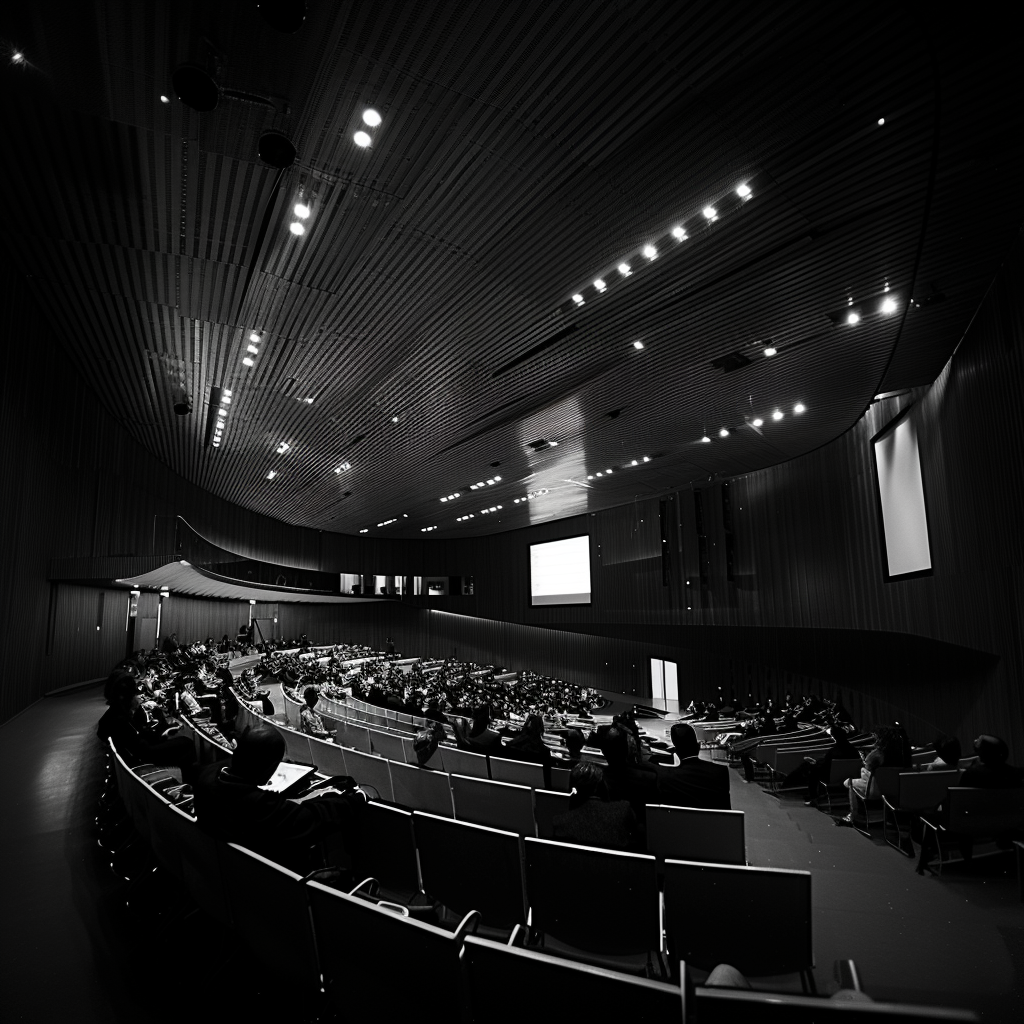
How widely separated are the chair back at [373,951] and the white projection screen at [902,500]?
10.5 meters

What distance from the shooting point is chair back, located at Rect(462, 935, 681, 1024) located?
1456mm

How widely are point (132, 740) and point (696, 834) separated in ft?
15.1

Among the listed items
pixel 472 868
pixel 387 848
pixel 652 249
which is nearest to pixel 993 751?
pixel 472 868

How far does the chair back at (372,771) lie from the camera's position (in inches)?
205

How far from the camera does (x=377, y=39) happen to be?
188 inches

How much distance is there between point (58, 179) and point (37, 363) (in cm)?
480

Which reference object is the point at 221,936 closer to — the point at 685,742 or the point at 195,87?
the point at 685,742

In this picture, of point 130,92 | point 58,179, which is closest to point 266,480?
point 58,179

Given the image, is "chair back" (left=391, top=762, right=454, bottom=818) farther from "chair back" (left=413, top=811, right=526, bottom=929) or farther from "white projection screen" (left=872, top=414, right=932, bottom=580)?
"white projection screen" (left=872, top=414, right=932, bottom=580)

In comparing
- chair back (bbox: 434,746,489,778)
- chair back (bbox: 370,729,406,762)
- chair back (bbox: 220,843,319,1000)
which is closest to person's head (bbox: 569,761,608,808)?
chair back (bbox: 220,843,319,1000)

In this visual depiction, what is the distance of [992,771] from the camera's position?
420 cm

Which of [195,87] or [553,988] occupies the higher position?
[195,87]

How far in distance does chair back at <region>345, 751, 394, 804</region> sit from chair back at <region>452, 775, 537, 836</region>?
2.51ft

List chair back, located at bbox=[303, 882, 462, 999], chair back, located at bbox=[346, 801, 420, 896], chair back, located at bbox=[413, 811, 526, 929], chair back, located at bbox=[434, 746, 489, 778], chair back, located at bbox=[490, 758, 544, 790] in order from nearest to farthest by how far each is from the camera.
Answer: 1. chair back, located at bbox=[303, 882, 462, 999]
2. chair back, located at bbox=[413, 811, 526, 929]
3. chair back, located at bbox=[346, 801, 420, 896]
4. chair back, located at bbox=[490, 758, 544, 790]
5. chair back, located at bbox=[434, 746, 489, 778]
